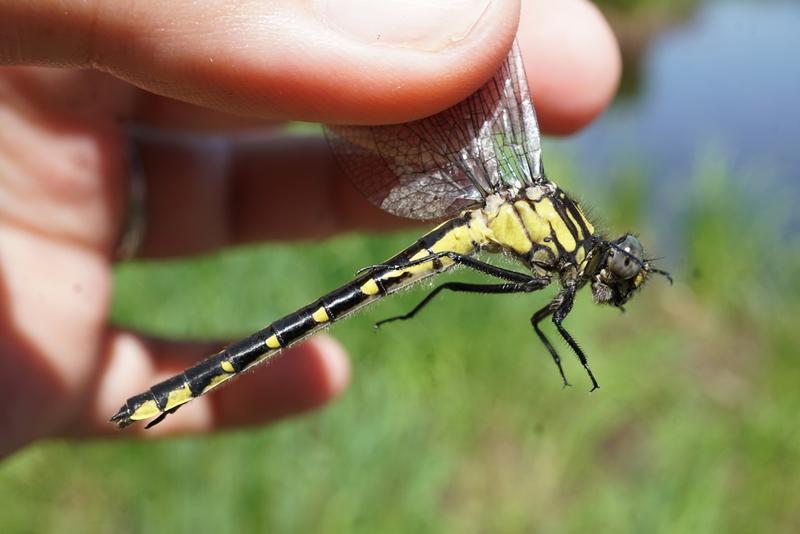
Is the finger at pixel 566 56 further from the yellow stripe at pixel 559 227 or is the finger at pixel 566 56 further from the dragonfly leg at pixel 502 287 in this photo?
the dragonfly leg at pixel 502 287

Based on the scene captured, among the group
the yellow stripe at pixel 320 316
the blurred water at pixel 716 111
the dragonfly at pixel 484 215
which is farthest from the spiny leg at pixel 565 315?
the blurred water at pixel 716 111

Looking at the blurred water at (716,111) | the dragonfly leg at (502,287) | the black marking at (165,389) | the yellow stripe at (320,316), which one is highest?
the blurred water at (716,111)

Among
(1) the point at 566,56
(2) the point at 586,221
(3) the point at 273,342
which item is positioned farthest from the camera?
(1) the point at 566,56

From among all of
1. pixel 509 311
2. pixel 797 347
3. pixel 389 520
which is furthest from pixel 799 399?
pixel 389 520

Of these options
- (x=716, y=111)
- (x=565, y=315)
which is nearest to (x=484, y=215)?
(x=565, y=315)

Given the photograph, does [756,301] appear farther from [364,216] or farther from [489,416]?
[364,216]

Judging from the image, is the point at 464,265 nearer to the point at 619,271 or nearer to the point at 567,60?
the point at 619,271
